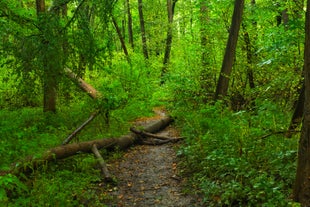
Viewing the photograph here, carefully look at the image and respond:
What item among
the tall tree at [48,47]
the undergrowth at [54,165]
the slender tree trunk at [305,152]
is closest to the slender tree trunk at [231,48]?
the undergrowth at [54,165]

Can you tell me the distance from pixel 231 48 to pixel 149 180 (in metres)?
5.26

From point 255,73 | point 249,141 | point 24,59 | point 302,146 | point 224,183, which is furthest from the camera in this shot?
point 255,73

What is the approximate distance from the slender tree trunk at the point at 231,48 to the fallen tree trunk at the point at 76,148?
2926mm

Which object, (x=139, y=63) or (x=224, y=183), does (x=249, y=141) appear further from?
(x=139, y=63)

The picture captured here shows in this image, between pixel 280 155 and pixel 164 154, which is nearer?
pixel 280 155

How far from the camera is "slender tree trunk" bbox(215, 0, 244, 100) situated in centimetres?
938

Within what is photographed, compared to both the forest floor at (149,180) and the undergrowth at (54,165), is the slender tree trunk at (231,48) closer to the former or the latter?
the forest floor at (149,180)

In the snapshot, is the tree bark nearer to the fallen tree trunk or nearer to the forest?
the forest

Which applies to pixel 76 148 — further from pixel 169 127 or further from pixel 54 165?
pixel 169 127

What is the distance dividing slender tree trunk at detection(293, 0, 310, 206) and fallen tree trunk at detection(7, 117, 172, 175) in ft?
13.4

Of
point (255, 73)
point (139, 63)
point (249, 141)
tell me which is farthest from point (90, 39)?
point (139, 63)

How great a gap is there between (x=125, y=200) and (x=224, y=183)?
6.17 feet

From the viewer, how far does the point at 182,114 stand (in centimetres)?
1142

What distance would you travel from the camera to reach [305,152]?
383 centimetres
